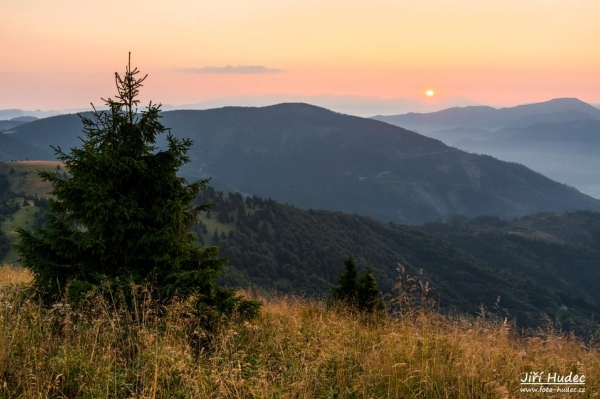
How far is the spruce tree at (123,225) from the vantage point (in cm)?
777

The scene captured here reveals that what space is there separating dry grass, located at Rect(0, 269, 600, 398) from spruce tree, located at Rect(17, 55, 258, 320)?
0.59 m

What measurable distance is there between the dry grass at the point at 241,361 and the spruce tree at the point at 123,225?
0.59 metres

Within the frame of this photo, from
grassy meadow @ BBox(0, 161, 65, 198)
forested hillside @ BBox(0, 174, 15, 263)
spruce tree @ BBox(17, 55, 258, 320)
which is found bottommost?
forested hillside @ BBox(0, 174, 15, 263)

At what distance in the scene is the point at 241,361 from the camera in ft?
20.2

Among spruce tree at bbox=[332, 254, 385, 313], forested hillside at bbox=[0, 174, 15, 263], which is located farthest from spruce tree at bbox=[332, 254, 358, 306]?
forested hillside at bbox=[0, 174, 15, 263]

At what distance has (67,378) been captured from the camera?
17.7 ft

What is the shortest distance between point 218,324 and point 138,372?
6.99ft

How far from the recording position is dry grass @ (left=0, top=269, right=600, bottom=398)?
5312 millimetres

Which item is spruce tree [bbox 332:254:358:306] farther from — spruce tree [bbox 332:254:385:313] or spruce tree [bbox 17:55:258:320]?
spruce tree [bbox 17:55:258:320]

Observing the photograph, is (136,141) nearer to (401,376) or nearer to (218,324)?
(218,324)

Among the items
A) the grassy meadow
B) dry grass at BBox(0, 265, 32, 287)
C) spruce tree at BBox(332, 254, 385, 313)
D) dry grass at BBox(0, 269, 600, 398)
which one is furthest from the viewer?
the grassy meadow

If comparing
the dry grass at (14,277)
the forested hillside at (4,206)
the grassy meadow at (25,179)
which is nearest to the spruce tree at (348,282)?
the dry grass at (14,277)

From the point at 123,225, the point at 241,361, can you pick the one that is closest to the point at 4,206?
the point at 123,225

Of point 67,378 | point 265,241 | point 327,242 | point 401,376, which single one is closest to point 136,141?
point 67,378
